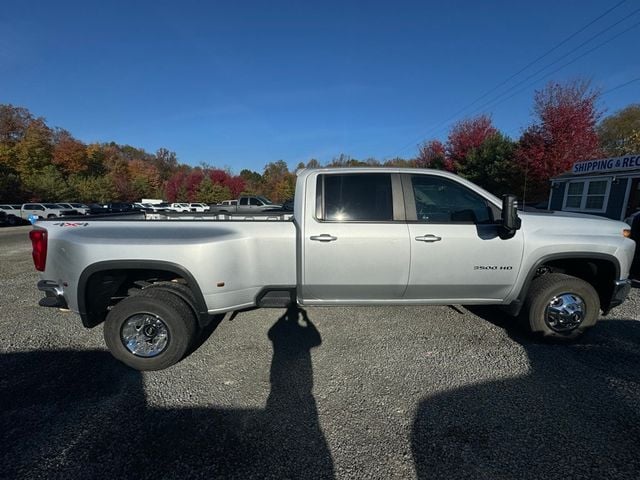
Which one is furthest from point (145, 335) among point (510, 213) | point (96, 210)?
point (96, 210)

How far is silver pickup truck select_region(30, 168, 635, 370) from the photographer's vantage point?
Result: 2.89m

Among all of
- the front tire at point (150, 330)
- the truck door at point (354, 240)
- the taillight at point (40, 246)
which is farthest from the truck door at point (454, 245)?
the taillight at point (40, 246)

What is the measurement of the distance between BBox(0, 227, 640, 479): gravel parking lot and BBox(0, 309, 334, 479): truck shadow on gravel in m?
0.01

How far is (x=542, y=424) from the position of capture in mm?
2309

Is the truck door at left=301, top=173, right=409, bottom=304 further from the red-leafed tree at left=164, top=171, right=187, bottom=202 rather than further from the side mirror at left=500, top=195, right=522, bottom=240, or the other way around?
the red-leafed tree at left=164, top=171, right=187, bottom=202

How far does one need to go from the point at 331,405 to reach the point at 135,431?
146 cm

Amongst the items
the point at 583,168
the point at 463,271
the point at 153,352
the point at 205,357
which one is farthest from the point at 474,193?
the point at 583,168

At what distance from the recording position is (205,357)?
328cm

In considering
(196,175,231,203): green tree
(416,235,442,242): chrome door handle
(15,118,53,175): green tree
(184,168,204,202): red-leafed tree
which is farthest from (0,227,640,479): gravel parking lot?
(184,168,204,202): red-leafed tree

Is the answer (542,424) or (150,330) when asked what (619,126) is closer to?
(542,424)

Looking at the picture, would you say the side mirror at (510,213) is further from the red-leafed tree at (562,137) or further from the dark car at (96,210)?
the dark car at (96,210)

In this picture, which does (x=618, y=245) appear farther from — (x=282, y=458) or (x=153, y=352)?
(x=153, y=352)

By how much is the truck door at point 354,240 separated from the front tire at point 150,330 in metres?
1.22

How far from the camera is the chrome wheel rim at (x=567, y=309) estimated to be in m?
3.39
